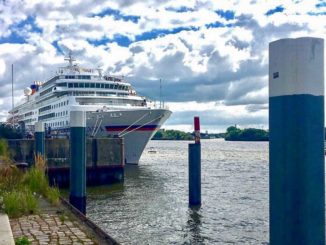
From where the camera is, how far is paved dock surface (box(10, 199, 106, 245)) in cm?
739

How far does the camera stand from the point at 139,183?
29.5m

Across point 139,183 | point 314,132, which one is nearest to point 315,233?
point 314,132

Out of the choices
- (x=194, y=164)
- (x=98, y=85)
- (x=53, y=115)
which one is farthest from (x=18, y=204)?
(x=53, y=115)

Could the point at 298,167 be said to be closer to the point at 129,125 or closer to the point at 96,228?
the point at 96,228

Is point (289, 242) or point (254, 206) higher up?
point (289, 242)

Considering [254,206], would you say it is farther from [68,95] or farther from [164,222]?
[68,95]

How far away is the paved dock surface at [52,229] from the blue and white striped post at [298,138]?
4621 mm

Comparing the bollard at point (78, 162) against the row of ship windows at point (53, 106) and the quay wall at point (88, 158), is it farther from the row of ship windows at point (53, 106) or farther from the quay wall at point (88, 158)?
the row of ship windows at point (53, 106)

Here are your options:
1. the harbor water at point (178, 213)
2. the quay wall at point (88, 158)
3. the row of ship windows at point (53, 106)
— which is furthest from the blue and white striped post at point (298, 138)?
the row of ship windows at point (53, 106)

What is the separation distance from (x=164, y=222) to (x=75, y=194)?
15.0 ft

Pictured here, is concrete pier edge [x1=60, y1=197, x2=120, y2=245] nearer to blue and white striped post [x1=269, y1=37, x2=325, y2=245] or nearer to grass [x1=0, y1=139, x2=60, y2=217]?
grass [x1=0, y1=139, x2=60, y2=217]

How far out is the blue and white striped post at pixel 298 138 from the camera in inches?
128

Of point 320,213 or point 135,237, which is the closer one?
point 320,213

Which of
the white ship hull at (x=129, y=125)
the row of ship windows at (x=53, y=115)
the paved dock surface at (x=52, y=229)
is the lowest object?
the paved dock surface at (x=52, y=229)
